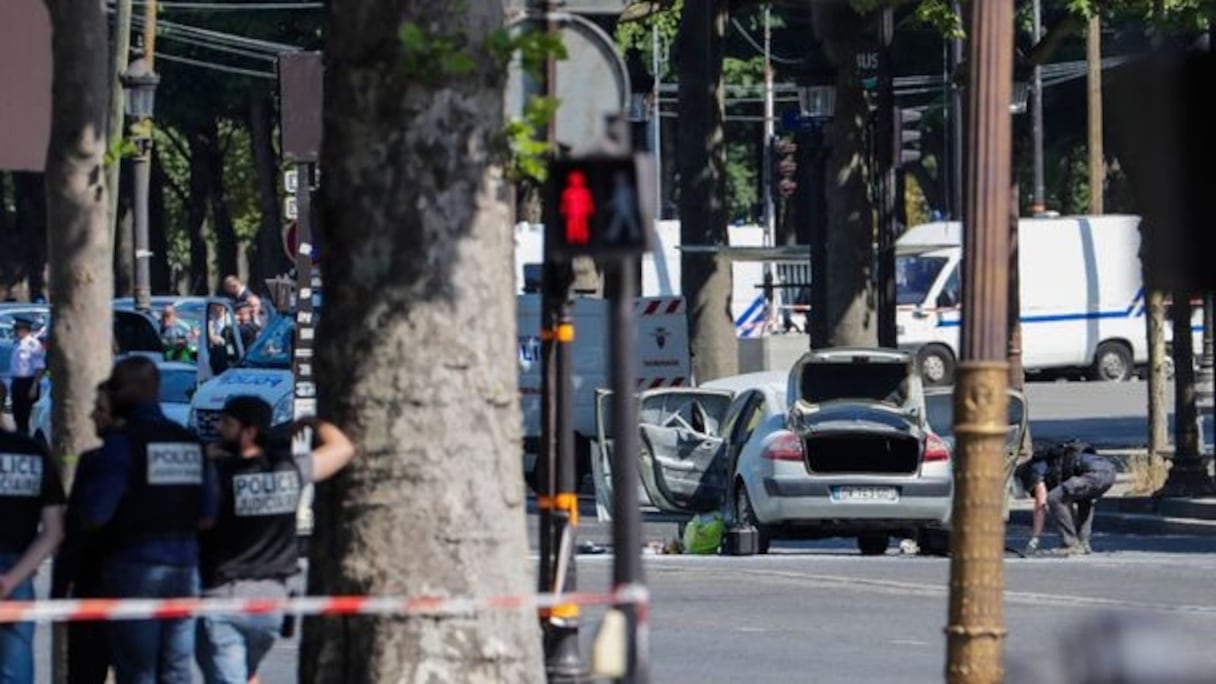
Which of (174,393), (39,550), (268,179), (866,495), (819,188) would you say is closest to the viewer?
(39,550)

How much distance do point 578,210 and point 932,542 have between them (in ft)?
46.0

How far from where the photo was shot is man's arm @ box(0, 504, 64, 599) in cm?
980

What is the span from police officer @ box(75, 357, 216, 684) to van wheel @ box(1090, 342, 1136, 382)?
39.6m

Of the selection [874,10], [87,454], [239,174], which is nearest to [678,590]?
[87,454]

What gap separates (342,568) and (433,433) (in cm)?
57

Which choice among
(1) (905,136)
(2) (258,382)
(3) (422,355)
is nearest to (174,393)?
(2) (258,382)

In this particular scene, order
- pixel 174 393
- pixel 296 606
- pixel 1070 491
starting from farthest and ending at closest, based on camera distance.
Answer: pixel 174 393 < pixel 1070 491 < pixel 296 606

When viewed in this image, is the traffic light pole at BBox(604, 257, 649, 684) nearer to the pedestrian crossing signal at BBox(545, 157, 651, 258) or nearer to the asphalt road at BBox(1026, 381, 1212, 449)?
the pedestrian crossing signal at BBox(545, 157, 651, 258)

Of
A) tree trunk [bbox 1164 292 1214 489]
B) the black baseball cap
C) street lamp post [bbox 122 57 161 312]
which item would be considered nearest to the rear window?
tree trunk [bbox 1164 292 1214 489]

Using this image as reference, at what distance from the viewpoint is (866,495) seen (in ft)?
69.5

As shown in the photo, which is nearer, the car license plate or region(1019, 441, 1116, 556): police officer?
the car license plate

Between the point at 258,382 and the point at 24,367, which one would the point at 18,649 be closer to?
the point at 258,382

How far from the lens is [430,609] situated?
28.7 ft

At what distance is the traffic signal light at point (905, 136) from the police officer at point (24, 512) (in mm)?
19070
